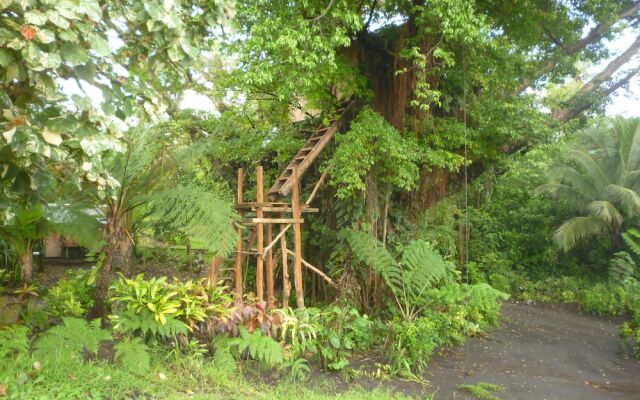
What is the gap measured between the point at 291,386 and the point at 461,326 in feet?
13.7

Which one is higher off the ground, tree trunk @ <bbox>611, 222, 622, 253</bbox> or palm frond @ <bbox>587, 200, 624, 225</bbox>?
palm frond @ <bbox>587, 200, 624, 225</bbox>

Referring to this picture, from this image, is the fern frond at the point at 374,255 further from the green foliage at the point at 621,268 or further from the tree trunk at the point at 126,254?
the green foliage at the point at 621,268

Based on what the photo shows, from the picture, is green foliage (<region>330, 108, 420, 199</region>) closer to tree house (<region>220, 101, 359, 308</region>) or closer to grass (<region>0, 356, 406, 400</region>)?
tree house (<region>220, 101, 359, 308</region>)

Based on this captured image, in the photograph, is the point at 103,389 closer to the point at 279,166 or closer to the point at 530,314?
the point at 279,166

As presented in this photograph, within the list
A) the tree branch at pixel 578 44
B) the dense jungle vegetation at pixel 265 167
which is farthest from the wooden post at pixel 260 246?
the tree branch at pixel 578 44

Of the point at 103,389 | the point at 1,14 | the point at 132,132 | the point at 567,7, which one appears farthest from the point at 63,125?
the point at 567,7

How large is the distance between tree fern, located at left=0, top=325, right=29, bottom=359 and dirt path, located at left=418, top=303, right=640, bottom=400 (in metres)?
4.16

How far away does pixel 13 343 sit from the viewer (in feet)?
14.7

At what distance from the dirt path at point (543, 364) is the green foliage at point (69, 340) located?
11.9 feet

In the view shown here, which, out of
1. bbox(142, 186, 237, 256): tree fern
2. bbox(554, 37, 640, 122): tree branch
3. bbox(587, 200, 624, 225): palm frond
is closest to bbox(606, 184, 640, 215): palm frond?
bbox(587, 200, 624, 225): palm frond

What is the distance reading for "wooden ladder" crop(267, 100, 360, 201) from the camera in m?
7.26

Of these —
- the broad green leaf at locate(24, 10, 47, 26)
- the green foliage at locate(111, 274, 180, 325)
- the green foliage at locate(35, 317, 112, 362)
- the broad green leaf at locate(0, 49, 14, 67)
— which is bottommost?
the green foliage at locate(35, 317, 112, 362)

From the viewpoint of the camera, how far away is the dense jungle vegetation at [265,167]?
332cm

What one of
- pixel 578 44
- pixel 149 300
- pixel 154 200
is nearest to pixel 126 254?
pixel 154 200
